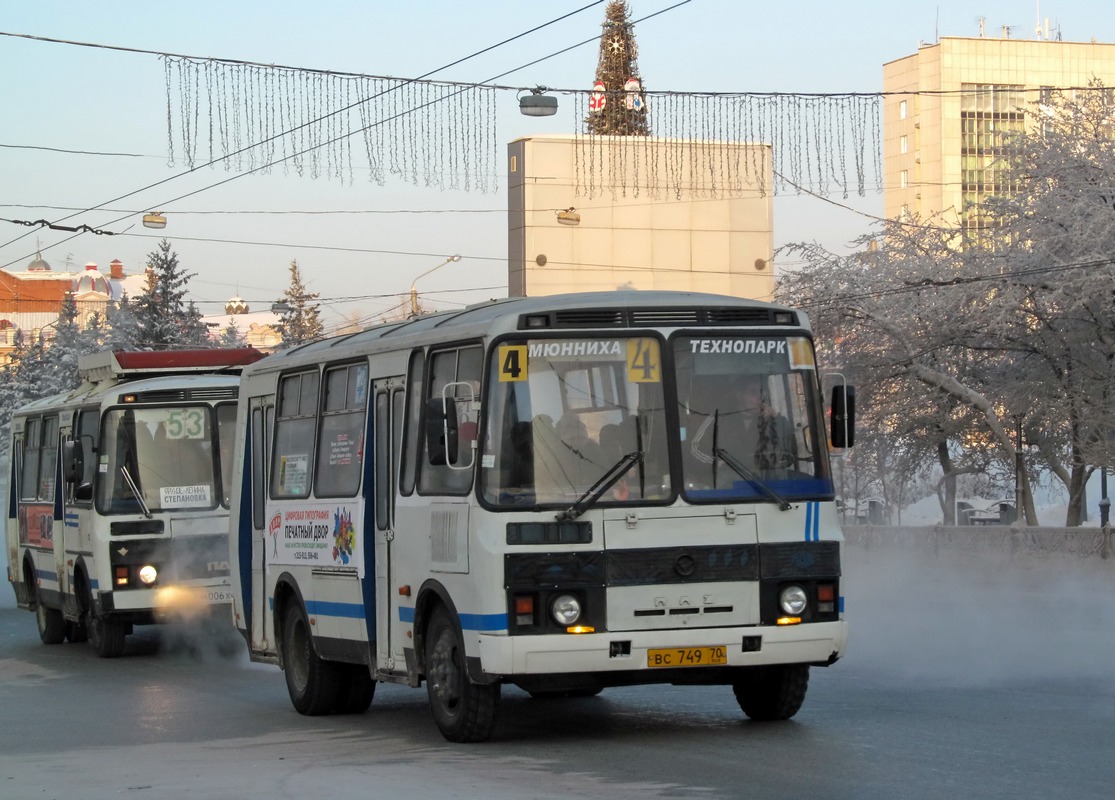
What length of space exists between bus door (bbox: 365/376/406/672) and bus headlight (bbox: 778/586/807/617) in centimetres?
269

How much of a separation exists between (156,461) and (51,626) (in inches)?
160

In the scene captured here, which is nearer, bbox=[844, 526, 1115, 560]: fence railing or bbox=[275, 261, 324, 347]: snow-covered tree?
bbox=[844, 526, 1115, 560]: fence railing

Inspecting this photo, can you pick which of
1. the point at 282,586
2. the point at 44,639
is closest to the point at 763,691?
the point at 282,586

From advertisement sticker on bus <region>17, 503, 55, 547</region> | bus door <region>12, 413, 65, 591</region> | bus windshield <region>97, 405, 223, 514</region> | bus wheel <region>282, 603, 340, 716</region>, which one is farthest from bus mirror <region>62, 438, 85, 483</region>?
bus wheel <region>282, 603, 340, 716</region>

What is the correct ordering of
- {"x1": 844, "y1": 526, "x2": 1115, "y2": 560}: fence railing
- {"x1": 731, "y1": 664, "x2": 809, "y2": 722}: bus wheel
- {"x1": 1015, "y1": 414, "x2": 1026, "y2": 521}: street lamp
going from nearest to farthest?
{"x1": 731, "y1": 664, "x2": 809, "y2": 722}: bus wheel, {"x1": 844, "y1": 526, "x2": 1115, "y2": 560}: fence railing, {"x1": 1015, "y1": 414, "x2": 1026, "y2": 521}: street lamp

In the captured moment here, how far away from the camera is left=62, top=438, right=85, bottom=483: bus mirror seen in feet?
65.2

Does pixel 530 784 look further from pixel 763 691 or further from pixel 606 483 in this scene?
pixel 763 691

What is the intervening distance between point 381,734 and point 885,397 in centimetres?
3297

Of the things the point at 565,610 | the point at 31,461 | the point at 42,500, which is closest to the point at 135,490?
the point at 42,500

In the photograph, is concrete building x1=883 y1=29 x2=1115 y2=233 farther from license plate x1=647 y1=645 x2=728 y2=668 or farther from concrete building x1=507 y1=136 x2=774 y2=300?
license plate x1=647 y1=645 x2=728 y2=668

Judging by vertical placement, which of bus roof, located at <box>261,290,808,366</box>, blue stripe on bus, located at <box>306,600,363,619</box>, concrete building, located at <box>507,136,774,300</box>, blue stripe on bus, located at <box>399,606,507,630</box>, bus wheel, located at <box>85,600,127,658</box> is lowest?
bus wheel, located at <box>85,600,127,658</box>

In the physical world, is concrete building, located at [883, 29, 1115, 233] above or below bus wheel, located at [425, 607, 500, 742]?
above

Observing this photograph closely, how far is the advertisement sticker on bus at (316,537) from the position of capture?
42.1ft

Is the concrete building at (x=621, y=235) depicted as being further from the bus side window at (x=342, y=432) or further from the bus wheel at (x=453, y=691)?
the bus wheel at (x=453, y=691)
